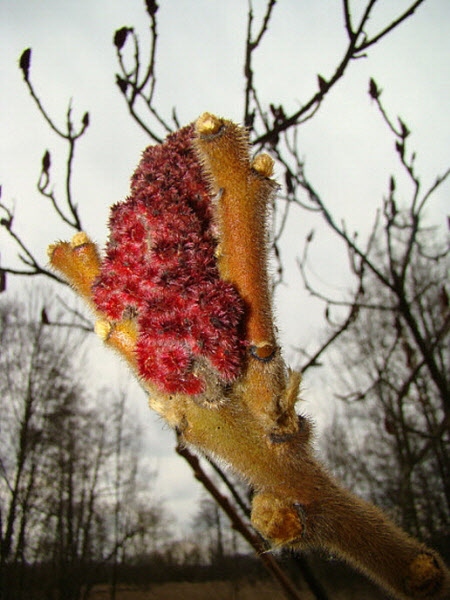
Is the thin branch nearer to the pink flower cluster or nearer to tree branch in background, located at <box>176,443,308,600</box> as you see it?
the pink flower cluster

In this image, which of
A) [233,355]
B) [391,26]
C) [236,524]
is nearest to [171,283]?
[233,355]

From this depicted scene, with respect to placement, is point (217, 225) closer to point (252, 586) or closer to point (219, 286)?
point (219, 286)

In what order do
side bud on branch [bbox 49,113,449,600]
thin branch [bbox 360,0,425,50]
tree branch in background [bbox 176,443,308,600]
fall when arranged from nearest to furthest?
side bud on branch [bbox 49,113,449,600]
tree branch in background [bbox 176,443,308,600]
thin branch [bbox 360,0,425,50]

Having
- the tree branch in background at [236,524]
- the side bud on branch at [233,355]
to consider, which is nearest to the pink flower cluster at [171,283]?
the side bud on branch at [233,355]

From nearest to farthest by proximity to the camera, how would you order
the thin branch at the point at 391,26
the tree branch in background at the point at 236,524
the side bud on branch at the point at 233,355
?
the side bud on branch at the point at 233,355 < the tree branch in background at the point at 236,524 < the thin branch at the point at 391,26

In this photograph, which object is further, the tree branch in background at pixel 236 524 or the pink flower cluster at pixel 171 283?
the tree branch in background at pixel 236 524

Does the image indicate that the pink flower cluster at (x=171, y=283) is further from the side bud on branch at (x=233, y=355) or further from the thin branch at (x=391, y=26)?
the thin branch at (x=391, y=26)

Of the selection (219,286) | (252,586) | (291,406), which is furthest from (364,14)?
(252,586)

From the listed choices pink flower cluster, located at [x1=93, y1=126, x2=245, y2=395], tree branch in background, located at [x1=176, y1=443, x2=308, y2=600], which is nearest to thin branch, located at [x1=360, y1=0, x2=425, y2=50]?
pink flower cluster, located at [x1=93, y1=126, x2=245, y2=395]

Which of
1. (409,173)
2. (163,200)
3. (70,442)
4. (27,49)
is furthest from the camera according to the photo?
(70,442)
